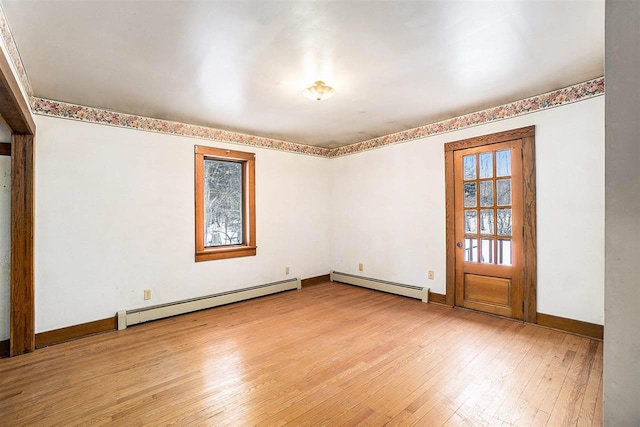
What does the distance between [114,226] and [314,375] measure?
9.39ft

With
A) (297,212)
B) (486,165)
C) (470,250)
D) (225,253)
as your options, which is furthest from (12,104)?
(470,250)

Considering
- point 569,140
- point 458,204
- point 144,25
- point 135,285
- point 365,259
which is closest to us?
point 144,25

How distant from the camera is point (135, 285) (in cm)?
375

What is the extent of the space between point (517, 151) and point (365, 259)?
2.78 meters

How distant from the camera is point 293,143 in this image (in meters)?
5.42

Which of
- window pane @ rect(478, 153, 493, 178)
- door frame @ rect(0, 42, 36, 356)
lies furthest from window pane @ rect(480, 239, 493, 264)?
door frame @ rect(0, 42, 36, 356)

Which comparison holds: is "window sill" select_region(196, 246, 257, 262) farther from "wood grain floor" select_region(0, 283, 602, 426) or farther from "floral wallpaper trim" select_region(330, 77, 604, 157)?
"floral wallpaper trim" select_region(330, 77, 604, 157)

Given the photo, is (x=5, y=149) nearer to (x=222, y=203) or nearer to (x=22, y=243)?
(x=22, y=243)

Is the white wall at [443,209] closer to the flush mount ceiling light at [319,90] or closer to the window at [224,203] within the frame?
the window at [224,203]

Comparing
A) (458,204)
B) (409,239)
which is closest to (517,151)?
(458,204)

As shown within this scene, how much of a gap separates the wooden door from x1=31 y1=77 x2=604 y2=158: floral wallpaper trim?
1.24 feet

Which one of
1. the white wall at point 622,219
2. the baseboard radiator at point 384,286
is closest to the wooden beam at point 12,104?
the white wall at point 622,219

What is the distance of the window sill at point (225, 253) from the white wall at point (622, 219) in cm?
422

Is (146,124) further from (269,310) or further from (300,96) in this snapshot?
(269,310)
